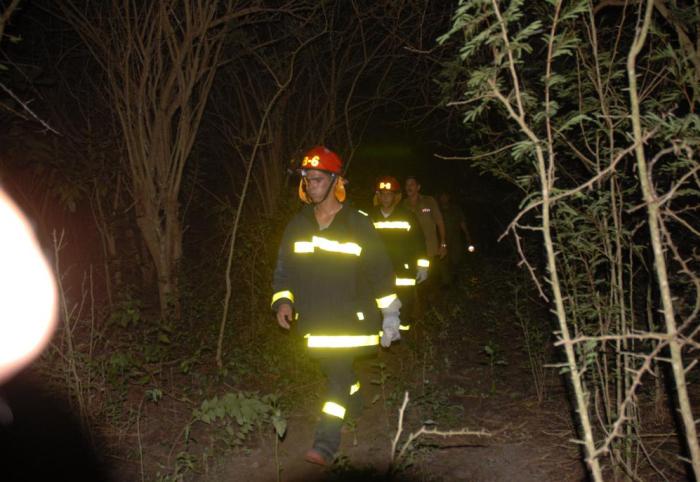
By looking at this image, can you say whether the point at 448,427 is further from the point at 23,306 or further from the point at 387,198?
the point at 23,306

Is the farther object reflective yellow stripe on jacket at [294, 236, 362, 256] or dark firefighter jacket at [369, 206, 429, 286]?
dark firefighter jacket at [369, 206, 429, 286]

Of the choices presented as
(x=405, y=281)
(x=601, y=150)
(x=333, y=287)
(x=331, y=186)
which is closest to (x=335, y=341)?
(x=333, y=287)

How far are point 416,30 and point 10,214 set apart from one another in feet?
20.8

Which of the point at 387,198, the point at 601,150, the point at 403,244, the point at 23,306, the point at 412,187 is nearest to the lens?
the point at 601,150

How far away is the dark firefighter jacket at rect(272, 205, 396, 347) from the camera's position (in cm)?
416

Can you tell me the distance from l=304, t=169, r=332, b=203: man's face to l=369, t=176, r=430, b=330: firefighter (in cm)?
289

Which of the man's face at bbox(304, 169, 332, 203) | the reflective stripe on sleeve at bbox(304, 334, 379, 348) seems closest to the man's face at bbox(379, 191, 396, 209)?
the man's face at bbox(304, 169, 332, 203)

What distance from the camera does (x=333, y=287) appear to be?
416 cm

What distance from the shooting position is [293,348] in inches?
243

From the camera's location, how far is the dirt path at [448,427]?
3.86m

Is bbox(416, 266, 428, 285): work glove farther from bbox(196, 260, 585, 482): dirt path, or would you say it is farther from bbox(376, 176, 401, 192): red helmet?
bbox(376, 176, 401, 192): red helmet

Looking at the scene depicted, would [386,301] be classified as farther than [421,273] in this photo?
No

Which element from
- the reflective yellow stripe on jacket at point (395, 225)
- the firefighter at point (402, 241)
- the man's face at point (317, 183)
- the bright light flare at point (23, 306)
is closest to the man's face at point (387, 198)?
the firefighter at point (402, 241)

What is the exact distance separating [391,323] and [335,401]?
0.71 m
